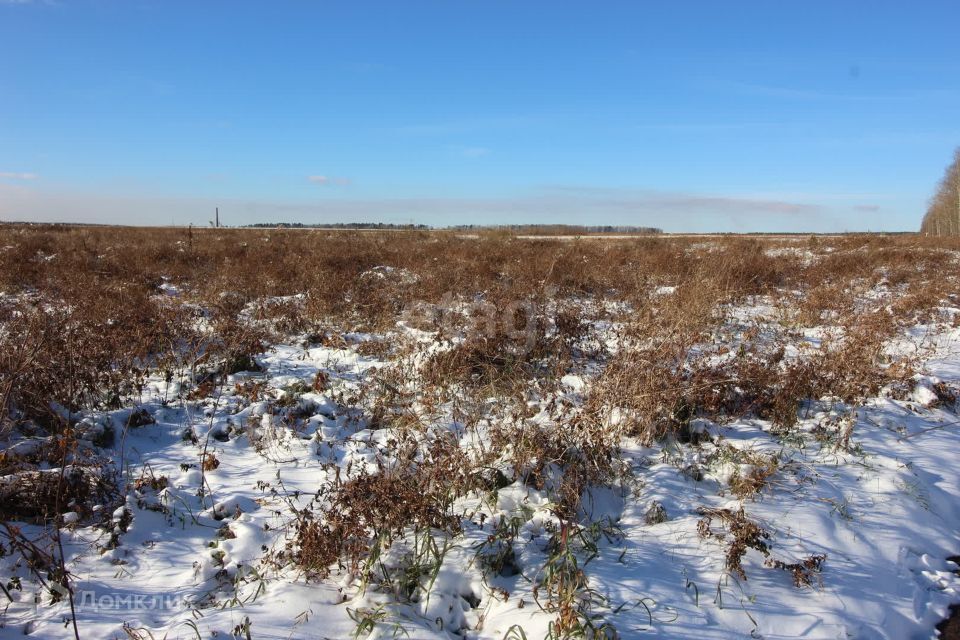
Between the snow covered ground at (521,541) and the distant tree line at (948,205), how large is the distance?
55478mm

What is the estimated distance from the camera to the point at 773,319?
875 centimetres

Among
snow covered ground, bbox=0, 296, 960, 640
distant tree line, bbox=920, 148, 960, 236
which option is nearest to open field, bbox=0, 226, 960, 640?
snow covered ground, bbox=0, 296, 960, 640

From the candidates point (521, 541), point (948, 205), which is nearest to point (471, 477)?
point (521, 541)

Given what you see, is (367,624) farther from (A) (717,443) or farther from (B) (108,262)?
(B) (108,262)

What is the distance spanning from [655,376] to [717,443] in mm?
806

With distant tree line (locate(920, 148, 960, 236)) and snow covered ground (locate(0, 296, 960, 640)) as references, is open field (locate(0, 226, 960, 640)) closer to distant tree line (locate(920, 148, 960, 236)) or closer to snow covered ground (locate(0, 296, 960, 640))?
snow covered ground (locate(0, 296, 960, 640))

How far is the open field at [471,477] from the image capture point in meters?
2.97

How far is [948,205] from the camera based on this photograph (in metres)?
49.4

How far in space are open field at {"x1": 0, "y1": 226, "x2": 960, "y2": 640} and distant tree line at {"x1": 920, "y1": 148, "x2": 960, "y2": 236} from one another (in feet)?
180

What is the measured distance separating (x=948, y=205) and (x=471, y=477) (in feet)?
218

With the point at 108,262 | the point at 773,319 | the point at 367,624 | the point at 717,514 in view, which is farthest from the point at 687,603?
the point at 108,262

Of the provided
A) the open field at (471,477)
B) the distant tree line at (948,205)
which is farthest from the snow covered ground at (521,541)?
the distant tree line at (948,205)

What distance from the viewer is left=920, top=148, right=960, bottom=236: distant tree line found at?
4697cm

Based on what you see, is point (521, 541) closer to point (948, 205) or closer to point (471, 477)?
point (471, 477)
